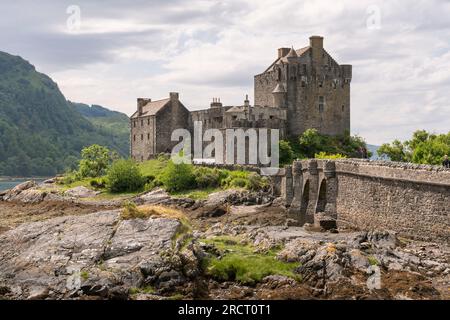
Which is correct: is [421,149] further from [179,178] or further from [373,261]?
[373,261]

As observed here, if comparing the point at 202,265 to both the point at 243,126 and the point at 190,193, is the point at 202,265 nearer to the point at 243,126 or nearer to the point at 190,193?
the point at 190,193

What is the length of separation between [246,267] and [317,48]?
56534mm

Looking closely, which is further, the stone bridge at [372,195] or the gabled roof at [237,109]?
the gabled roof at [237,109]

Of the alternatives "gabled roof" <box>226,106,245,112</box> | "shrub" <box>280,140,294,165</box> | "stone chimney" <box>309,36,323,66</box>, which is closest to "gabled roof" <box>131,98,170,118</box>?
"gabled roof" <box>226,106,245,112</box>

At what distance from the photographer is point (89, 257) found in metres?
30.7

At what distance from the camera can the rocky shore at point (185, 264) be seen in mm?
28562

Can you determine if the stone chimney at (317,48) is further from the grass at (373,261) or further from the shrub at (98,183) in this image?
the grass at (373,261)

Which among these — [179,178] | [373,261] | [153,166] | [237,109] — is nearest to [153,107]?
[153,166]

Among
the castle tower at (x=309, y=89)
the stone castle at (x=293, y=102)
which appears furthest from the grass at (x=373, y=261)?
the castle tower at (x=309, y=89)

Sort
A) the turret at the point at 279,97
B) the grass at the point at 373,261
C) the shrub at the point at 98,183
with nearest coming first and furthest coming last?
the grass at the point at 373,261
the shrub at the point at 98,183
the turret at the point at 279,97

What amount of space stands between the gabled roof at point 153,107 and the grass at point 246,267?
188 ft

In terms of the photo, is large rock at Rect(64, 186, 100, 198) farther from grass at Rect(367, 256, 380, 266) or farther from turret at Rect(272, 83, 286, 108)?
grass at Rect(367, 256, 380, 266)

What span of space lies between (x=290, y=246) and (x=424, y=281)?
6836 mm
